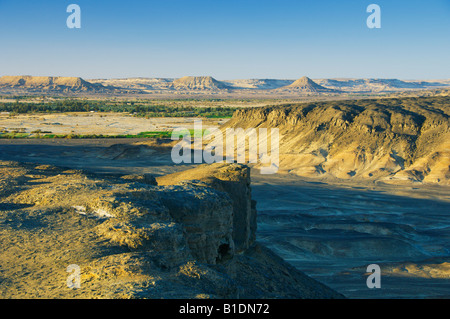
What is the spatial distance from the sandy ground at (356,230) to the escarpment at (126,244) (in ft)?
19.8

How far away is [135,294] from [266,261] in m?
9.62

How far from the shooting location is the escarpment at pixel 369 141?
43.7 metres

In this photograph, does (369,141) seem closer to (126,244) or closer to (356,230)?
(356,230)

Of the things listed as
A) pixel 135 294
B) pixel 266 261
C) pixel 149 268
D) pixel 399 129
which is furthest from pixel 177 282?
pixel 399 129

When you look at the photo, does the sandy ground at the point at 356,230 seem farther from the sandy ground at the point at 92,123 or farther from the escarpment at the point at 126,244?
the sandy ground at the point at 92,123

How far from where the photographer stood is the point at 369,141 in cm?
4672

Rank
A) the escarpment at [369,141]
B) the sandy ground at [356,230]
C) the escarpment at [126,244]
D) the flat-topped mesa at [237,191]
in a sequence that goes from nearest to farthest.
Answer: the escarpment at [126,244] < the flat-topped mesa at [237,191] < the sandy ground at [356,230] < the escarpment at [369,141]

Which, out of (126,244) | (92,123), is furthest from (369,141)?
(92,123)

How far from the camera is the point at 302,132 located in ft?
171

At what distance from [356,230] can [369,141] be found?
19490 millimetres

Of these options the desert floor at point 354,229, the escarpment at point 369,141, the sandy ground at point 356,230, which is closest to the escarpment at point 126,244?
the desert floor at point 354,229

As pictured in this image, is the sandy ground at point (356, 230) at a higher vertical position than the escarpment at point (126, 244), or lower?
lower
